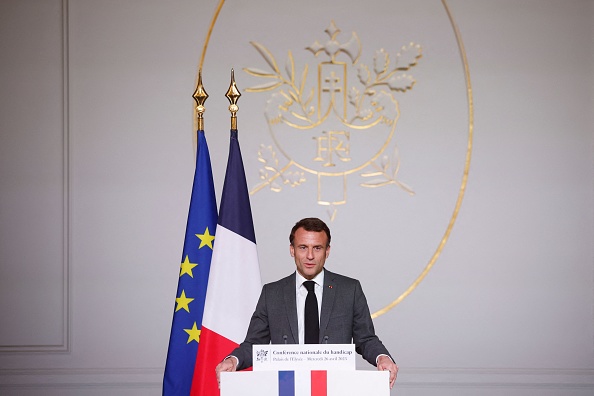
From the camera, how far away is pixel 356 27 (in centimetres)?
441

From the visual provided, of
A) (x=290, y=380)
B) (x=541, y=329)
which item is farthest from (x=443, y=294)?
(x=290, y=380)

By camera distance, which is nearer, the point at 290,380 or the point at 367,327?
the point at 290,380

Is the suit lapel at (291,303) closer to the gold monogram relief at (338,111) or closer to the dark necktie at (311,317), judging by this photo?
the dark necktie at (311,317)

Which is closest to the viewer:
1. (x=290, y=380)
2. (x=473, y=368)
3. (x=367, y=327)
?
(x=290, y=380)

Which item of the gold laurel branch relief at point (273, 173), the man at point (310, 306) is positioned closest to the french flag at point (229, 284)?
the man at point (310, 306)

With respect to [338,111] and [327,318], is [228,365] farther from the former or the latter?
[338,111]

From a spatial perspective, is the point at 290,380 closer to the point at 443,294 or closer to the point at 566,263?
Answer: the point at 443,294

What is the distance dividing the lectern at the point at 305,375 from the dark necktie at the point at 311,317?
448 mm

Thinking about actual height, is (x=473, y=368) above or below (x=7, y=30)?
below

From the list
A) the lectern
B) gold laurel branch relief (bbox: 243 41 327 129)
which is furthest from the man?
gold laurel branch relief (bbox: 243 41 327 129)

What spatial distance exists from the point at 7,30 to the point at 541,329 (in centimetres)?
362

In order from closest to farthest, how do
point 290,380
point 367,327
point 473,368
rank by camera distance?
point 290,380 < point 367,327 < point 473,368

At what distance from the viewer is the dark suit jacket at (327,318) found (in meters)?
2.61

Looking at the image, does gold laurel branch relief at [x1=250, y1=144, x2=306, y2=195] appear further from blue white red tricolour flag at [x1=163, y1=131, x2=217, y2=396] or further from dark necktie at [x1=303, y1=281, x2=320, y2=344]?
dark necktie at [x1=303, y1=281, x2=320, y2=344]
